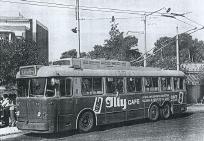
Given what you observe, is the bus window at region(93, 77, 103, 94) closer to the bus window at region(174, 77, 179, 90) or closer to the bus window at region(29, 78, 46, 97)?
the bus window at region(29, 78, 46, 97)

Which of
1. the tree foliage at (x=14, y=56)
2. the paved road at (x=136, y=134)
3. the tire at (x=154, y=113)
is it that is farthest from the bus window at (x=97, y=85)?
the tree foliage at (x=14, y=56)

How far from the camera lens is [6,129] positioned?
52.4 ft

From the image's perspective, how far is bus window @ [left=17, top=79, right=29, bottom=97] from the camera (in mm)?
14406

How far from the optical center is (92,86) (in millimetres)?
15336

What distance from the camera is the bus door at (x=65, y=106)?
13.8 metres

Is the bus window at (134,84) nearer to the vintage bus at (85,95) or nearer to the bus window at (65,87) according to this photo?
the vintage bus at (85,95)

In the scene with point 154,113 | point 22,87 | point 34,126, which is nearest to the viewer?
point 34,126

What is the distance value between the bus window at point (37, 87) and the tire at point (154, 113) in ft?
21.8

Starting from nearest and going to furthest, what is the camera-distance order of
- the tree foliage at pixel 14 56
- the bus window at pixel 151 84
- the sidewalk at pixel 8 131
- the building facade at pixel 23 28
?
the sidewalk at pixel 8 131, the bus window at pixel 151 84, the tree foliage at pixel 14 56, the building facade at pixel 23 28

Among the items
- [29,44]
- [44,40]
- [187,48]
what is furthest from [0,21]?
[187,48]

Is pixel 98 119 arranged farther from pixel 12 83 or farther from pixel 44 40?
pixel 44 40

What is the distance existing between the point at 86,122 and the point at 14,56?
1542 cm

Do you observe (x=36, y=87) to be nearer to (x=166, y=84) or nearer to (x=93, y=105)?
(x=93, y=105)

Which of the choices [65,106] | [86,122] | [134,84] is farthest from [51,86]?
[134,84]
